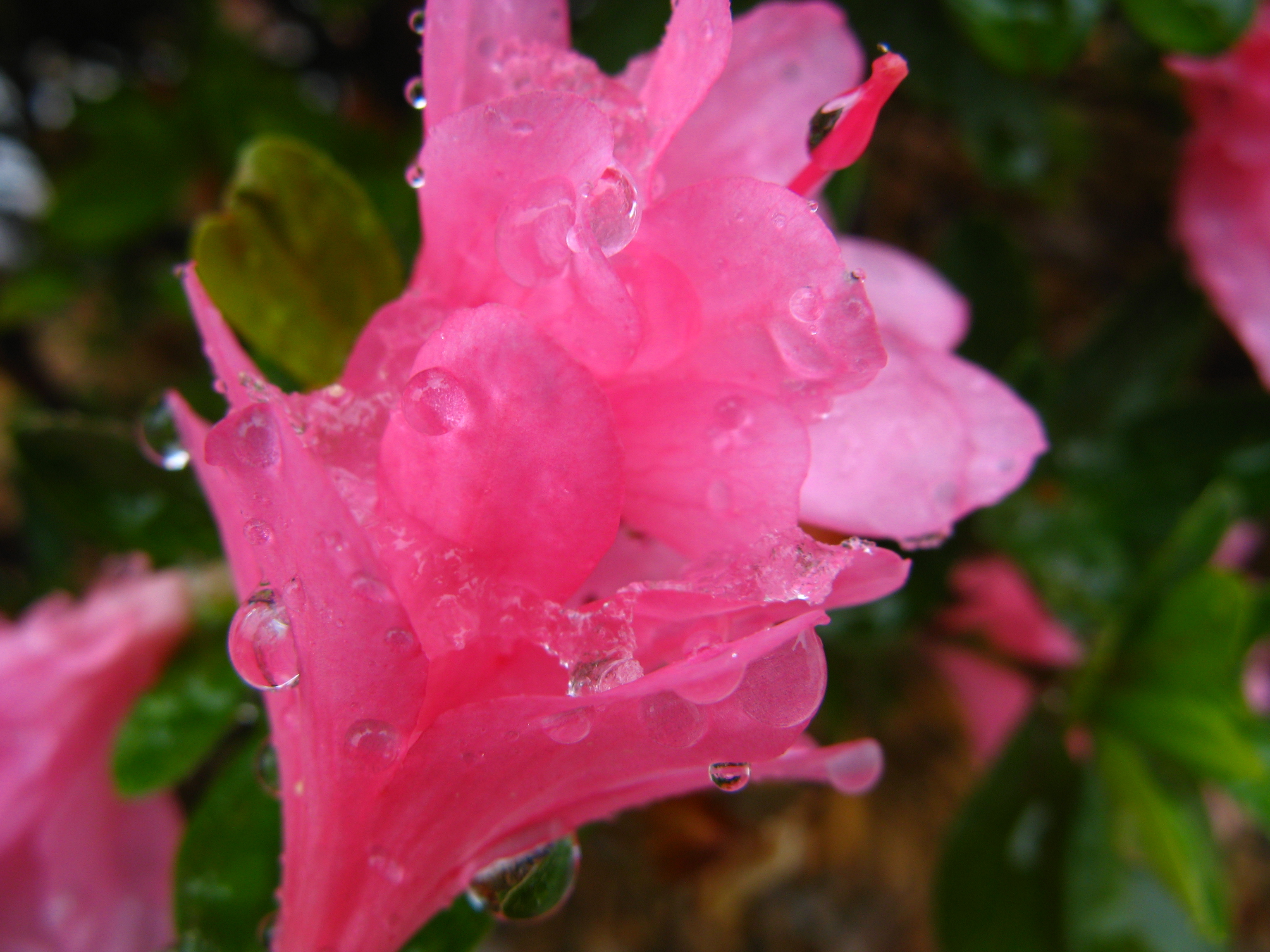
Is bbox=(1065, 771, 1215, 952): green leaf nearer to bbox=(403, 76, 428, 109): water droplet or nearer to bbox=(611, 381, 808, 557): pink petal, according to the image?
bbox=(611, 381, 808, 557): pink petal

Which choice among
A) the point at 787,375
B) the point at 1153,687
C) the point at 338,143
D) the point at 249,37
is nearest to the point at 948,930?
the point at 1153,687

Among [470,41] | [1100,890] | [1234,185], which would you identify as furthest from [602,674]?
[1234,185]

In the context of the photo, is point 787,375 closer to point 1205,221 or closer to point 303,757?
point 303,757

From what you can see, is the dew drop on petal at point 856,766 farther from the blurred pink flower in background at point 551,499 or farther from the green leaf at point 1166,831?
the green leaf at point 1166,831

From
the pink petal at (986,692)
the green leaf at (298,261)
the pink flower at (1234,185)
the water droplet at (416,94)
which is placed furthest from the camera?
the pink petal at (986,692)

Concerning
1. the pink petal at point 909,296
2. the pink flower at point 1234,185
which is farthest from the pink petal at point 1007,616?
the pink petal at point 909,296

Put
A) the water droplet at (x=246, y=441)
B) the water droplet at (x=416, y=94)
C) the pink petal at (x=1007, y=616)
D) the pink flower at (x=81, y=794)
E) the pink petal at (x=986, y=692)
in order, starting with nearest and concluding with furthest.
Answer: the water droplet at (x=246, y=441) < the water droplet at (x=416, y=94) < the pink flower at (x=81, y=794) < the pink petal at (x=1007, y=616) < the pink petal at (x=986, y=692)

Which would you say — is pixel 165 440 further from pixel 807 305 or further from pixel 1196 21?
pixel 1196 21
